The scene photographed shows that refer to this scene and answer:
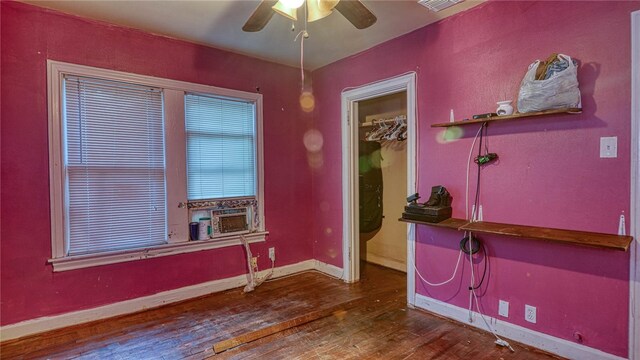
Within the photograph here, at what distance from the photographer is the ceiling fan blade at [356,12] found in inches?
71.7

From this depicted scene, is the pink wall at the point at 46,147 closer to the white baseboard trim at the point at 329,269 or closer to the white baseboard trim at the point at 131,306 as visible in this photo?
the white baseboard trim at the point at 131,306

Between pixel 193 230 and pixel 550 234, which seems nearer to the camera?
pixel 550 234

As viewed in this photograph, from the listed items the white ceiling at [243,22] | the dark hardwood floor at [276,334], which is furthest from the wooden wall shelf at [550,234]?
the white ceiling at [243,22]

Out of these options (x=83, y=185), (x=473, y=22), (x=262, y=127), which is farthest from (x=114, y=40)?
(x=473, y=22)

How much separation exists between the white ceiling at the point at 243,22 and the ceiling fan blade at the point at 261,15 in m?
0.41

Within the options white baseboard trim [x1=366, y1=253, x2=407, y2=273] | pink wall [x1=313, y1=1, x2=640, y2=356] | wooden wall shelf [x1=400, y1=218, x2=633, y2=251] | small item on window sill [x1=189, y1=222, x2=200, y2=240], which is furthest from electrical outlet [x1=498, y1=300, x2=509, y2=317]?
small item on window sill [x1=189, y1=222, x2=200, y2=240]

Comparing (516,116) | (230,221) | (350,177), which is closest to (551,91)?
(516,116)

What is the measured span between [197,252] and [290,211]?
1166 millimetres

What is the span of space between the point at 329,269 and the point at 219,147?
1.92 meters

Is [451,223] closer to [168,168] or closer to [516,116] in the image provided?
[516,116]

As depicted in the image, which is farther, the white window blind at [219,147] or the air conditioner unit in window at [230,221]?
the air conditioner unit in window at [230,221]

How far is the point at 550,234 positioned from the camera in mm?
2027

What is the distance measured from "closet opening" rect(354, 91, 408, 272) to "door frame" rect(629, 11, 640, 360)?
228cm

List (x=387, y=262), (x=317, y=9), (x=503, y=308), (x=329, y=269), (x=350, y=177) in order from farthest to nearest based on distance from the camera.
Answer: (x=387, y=262) < (x=329, y=269) < (x=350, y=177) < (x=503, y=308) < (x=317, y=9)
